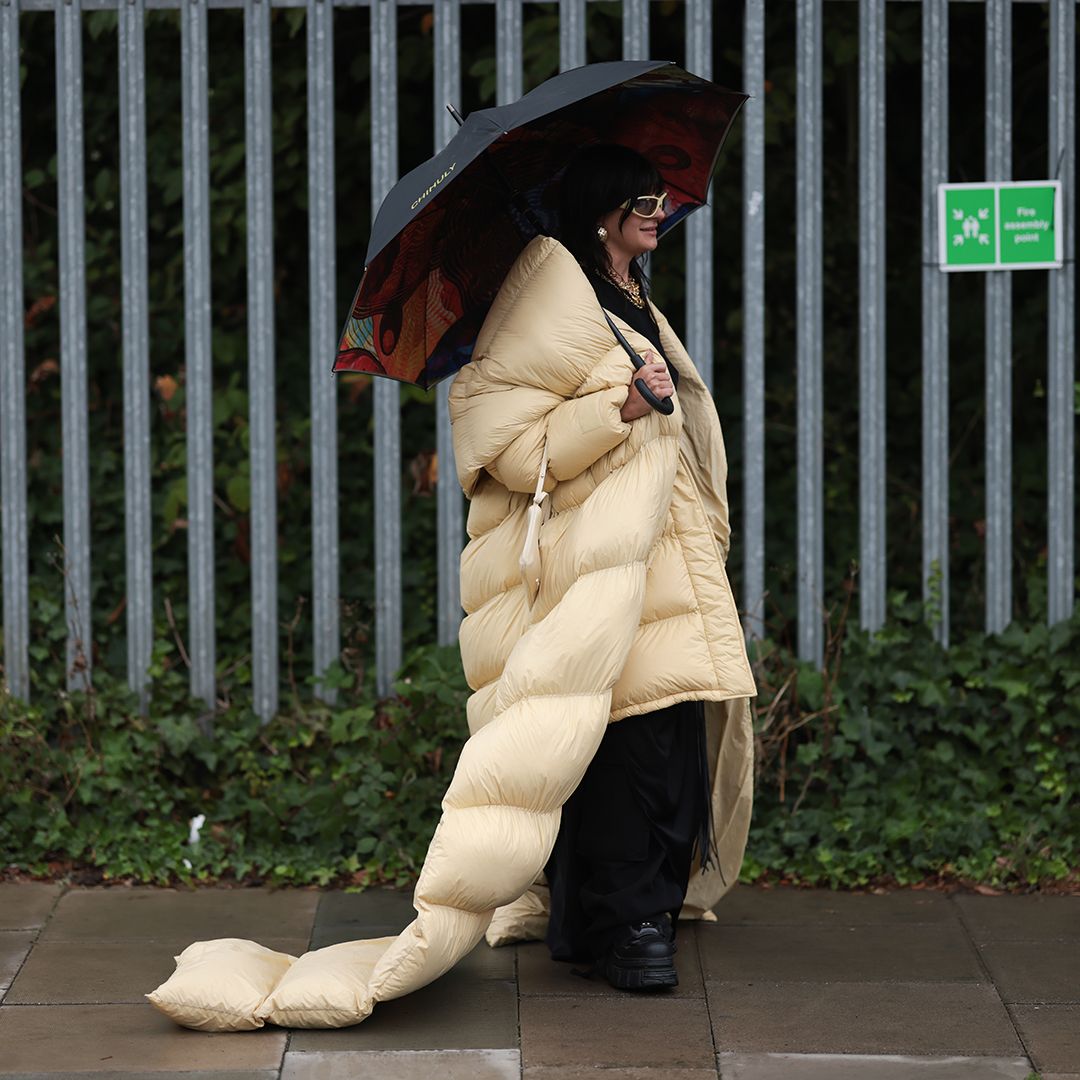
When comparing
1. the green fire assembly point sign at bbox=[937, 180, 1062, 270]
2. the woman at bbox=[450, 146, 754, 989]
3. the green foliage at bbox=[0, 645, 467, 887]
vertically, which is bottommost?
the green foliage at bbox=[0, 645, 467, 887]

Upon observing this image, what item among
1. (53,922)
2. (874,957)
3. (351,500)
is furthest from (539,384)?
(351,500)

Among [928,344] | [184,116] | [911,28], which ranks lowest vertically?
[928,344]

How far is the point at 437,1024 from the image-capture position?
4.16 m

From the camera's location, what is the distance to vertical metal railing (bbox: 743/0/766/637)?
567cm

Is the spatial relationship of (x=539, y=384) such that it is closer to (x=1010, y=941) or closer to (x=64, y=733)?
(x=1010, y=941)

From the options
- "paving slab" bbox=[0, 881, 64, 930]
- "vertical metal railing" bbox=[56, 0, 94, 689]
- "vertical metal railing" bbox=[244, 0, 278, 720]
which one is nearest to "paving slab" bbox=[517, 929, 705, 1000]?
"paving slab" bbox=[0, 881, 64, 930]

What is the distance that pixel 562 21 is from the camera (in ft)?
18.6

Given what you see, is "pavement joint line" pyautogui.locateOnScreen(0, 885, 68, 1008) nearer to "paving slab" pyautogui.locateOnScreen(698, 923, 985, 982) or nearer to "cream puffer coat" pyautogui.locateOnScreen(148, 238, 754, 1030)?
"cream puffer coat" pyautogui.locateOnScreen(148, 238, 754, 1030)

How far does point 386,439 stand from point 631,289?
1.56 m

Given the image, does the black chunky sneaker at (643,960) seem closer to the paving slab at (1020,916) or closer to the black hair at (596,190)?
the paving slab at (1020,916)

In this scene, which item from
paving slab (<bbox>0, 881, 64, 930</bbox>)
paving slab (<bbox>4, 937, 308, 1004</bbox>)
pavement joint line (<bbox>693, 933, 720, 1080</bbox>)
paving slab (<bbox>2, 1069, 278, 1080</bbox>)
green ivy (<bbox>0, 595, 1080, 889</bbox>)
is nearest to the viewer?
paving slab (<bbox>2, 1069, 278, 1080</bbox>)

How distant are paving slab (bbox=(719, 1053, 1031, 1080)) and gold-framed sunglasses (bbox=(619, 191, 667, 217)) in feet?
6.42

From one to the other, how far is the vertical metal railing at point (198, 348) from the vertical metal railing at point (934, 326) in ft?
7.50

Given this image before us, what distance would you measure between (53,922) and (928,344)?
320 cm
